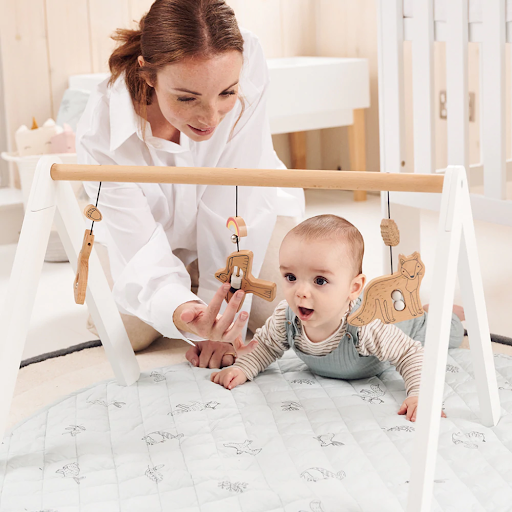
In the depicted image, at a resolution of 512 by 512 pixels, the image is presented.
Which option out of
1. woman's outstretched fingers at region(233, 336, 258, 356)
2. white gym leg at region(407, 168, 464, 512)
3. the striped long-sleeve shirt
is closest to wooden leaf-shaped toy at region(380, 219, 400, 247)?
white gym leg at region(407, 168, 464, 512)

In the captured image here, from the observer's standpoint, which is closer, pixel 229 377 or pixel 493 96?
pixel 229 377

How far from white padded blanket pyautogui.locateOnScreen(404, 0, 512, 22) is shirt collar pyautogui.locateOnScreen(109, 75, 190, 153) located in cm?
61

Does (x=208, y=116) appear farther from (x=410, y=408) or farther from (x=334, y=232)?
(x=410, y=408)

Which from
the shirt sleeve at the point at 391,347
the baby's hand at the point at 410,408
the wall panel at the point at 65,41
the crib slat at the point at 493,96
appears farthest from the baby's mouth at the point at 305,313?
the wall panel at the point at 65,41

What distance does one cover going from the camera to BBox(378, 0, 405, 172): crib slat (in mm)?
1564

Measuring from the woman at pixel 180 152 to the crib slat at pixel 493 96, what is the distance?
0.43m

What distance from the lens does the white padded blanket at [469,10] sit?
132 centimetres

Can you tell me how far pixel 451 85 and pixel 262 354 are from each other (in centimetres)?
68

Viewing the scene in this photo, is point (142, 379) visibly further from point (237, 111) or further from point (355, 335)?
point (237, 111)

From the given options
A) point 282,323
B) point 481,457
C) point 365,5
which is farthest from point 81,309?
point 365,5

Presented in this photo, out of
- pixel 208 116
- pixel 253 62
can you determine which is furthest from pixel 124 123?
pixel 253 62

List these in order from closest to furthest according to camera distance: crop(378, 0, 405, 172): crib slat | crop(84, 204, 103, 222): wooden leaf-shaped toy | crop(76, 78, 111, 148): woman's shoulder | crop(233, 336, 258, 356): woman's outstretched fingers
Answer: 1. crop(84, 204, 103, 222): wooden leaf-shaped toy
2. crop(233, 336, 258, 356): woman's outstretched fingers
3. crop(76, 78, 111, 148): woman's shoulder
4. crop(378, 0, 405, 172): crib slat

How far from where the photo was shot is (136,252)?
4.27 ft

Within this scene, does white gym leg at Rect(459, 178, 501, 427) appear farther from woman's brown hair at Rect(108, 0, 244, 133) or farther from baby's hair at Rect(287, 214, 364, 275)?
woman's brown hair at Rect(108, 0, 244, 133)
